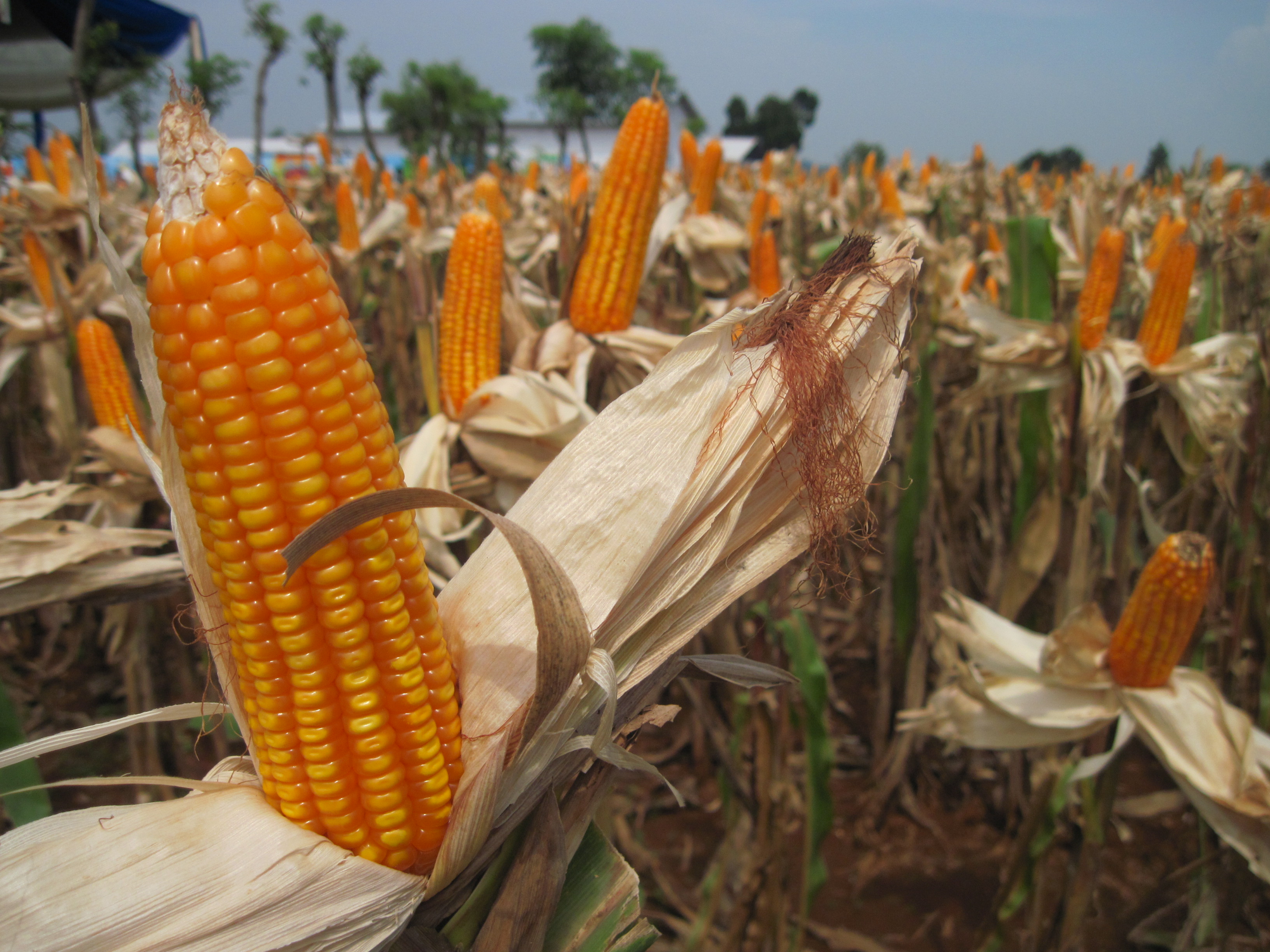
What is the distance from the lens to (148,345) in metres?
0.72

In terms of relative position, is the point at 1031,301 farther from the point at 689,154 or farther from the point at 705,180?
the point at 689,154

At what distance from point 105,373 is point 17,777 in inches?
47.1

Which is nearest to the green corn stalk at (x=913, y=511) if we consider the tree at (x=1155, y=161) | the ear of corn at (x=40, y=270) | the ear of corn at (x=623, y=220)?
the ear of corn at (x=623, y=220)

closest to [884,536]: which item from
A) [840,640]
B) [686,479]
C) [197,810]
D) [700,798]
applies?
[840,640]

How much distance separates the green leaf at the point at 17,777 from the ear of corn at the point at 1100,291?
3142mm

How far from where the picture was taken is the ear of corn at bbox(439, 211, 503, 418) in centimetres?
199

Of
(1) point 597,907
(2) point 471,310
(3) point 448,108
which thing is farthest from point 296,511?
(3) point 448,108

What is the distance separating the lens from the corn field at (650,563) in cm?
72

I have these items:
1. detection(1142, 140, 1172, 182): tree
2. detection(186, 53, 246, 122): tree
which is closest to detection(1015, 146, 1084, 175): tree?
detection(1142, 140, 1172, 182): tree

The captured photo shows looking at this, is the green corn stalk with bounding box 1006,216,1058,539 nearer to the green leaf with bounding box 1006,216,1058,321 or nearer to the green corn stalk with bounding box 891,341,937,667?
the green leaf with bounding box 1006,216,1058,321

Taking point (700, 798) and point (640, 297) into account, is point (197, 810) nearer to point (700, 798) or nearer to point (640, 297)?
point (700, 798)

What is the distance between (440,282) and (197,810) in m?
5.43

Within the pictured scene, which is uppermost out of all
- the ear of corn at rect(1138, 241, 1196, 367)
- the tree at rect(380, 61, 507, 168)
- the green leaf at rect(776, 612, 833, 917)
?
the tree at rect(380, 61, 507, 168)

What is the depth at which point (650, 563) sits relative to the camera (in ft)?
2.79
